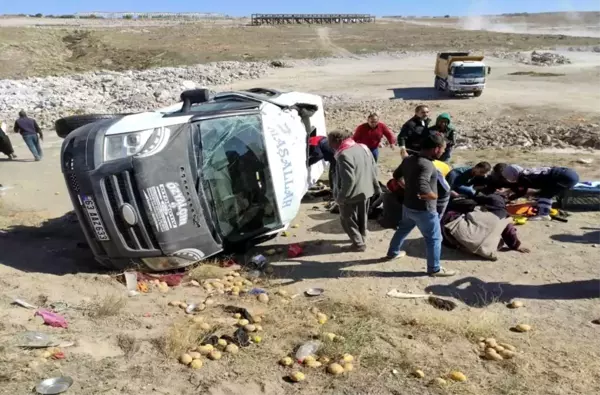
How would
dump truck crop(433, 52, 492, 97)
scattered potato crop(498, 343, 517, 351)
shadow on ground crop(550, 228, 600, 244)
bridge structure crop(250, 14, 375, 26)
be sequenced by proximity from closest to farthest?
scattered potato crop(498, 343, 517, 351) → shadow on ground crop(550, 228, 600, 244) → dump truck crop(433, 52, 492, 97) → bridge structure crop(250, 14, 375, 26)

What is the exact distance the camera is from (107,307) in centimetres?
549

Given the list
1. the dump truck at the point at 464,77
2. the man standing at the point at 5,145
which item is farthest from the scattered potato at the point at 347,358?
the dump truck at the point at 464,77

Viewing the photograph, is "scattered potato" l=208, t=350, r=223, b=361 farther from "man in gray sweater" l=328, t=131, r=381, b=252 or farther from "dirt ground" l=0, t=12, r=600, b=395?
"man in gray sweater" l=328, t=131, r=381, b=252

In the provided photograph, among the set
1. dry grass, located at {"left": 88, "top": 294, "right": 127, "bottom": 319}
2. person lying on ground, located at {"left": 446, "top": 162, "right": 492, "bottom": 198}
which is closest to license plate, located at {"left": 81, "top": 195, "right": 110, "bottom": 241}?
dry grass, located at {"left": 88, "top": 294, "right": 127, "bottom": 319}

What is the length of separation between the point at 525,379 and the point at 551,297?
188 centimetres

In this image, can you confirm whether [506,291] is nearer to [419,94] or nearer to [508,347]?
[508,347]

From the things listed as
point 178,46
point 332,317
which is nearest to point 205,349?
point 332,317

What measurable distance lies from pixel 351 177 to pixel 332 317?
1.82m

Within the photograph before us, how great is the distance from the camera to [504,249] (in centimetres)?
726

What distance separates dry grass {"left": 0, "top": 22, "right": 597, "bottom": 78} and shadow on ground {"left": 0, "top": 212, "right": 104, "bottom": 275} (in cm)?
2953

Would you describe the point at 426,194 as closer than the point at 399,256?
Yes

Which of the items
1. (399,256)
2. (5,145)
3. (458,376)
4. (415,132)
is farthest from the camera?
(5,145)

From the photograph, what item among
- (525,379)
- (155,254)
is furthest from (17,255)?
(525,379)

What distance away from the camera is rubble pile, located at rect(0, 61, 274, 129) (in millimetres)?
21328
